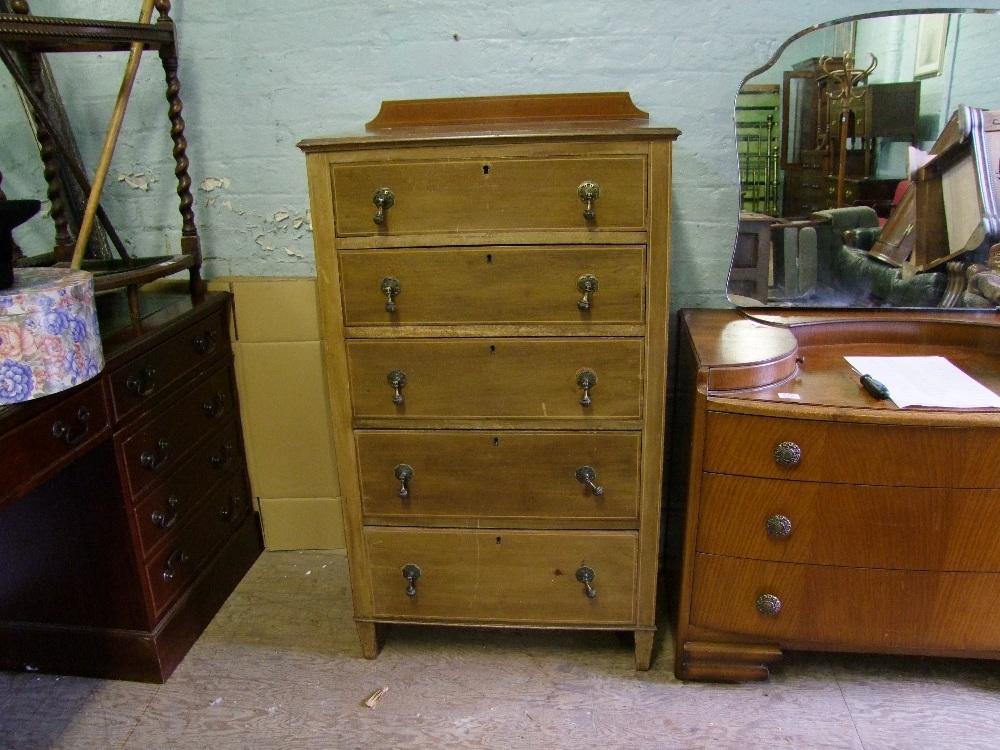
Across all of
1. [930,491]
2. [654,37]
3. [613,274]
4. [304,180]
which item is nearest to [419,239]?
[613,274]

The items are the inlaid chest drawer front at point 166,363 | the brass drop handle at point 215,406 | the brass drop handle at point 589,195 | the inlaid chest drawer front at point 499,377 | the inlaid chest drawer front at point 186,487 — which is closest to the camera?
the brass drop handle at point 589,195

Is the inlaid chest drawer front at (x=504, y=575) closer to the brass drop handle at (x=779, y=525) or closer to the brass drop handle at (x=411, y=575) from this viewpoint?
the brass drop handle at (x=411, y=575)

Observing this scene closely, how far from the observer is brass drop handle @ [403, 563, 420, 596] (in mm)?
1865

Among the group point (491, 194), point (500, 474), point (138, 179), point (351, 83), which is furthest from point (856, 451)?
point (138, 179)

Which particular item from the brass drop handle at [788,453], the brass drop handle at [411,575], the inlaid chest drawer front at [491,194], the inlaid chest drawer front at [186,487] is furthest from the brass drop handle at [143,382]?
the brass drop handle at [788,453]

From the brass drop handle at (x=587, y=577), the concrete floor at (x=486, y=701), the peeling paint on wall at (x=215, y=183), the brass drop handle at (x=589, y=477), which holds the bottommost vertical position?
the concrete floor at (x=486, y=701)

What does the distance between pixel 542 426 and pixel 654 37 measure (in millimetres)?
1029

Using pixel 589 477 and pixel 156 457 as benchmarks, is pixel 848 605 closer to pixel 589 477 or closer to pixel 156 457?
pixel 589 477

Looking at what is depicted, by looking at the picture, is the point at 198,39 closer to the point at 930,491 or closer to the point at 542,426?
the point at 542,426

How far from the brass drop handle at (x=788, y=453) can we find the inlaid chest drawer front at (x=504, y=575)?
0.39 metres

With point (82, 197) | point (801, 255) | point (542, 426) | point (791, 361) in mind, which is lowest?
point (542, 426)

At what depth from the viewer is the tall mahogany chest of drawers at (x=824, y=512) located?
5.28 feet

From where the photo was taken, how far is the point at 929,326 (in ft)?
6.38

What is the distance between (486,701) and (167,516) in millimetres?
913
